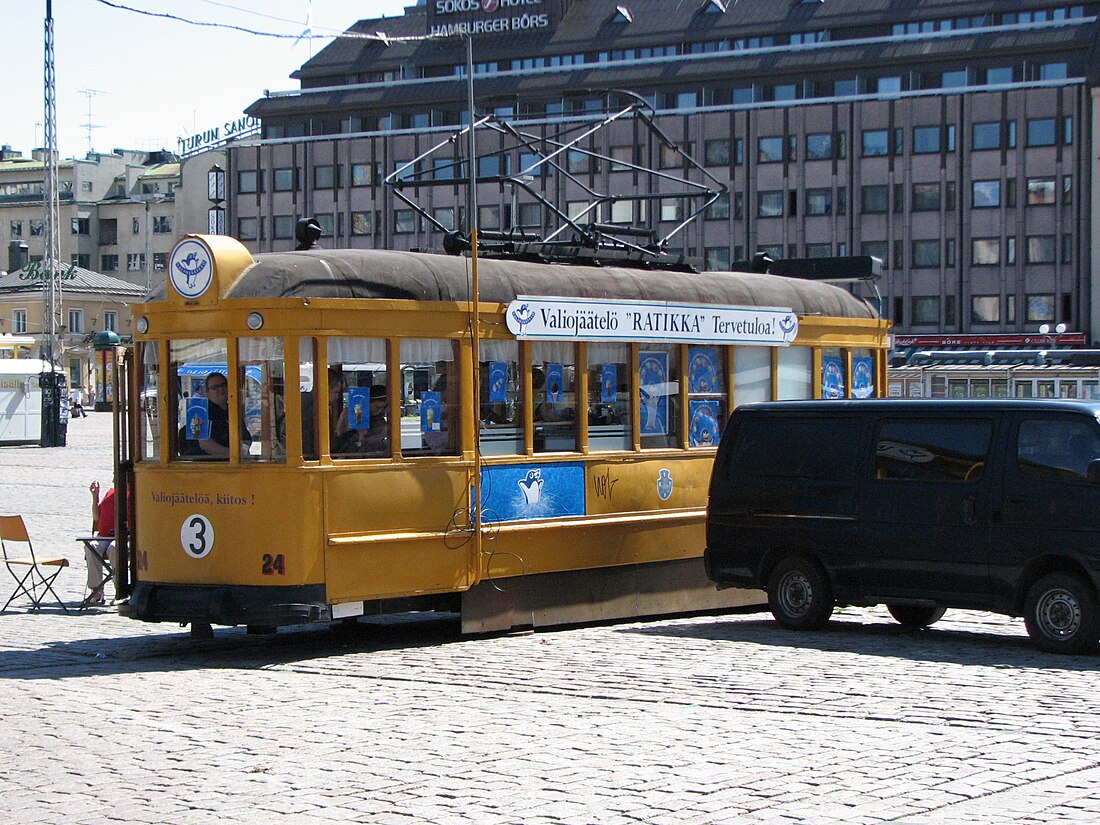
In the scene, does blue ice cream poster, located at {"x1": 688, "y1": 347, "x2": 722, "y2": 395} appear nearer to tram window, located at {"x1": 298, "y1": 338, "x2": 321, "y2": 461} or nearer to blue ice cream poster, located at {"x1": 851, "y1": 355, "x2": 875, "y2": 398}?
blue ice cream poster, located at {"x1": 851, "y1": 355, "x2": 875, "y2": 398}

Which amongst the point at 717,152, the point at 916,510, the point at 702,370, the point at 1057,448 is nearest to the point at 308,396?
the point at 702,370

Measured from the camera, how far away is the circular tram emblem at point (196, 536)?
1178cm

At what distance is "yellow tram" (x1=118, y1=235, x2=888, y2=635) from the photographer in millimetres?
11711

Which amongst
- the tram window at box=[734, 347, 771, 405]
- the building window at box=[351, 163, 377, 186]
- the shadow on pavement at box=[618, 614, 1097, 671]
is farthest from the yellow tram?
the building window at box=[351, 163, 377, 186]

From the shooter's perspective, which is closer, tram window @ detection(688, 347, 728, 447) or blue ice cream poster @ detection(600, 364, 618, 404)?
blue ice cream poster @ detection(600, 364, 618, 404)

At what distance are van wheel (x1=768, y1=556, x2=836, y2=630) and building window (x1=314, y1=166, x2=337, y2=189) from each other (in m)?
77.1

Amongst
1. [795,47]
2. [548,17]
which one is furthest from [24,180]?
[795,47]

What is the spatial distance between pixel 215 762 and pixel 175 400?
455cm

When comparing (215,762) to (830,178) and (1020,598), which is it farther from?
(830,178)

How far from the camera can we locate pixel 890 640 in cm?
1284

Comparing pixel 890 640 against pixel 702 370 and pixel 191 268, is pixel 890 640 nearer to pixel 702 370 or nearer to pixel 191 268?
pixel 702 370

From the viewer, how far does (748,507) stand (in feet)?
44.9

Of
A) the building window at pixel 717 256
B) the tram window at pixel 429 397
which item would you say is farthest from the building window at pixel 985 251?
the tram window at pixel 429 397

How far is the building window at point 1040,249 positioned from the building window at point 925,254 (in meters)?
4.05
